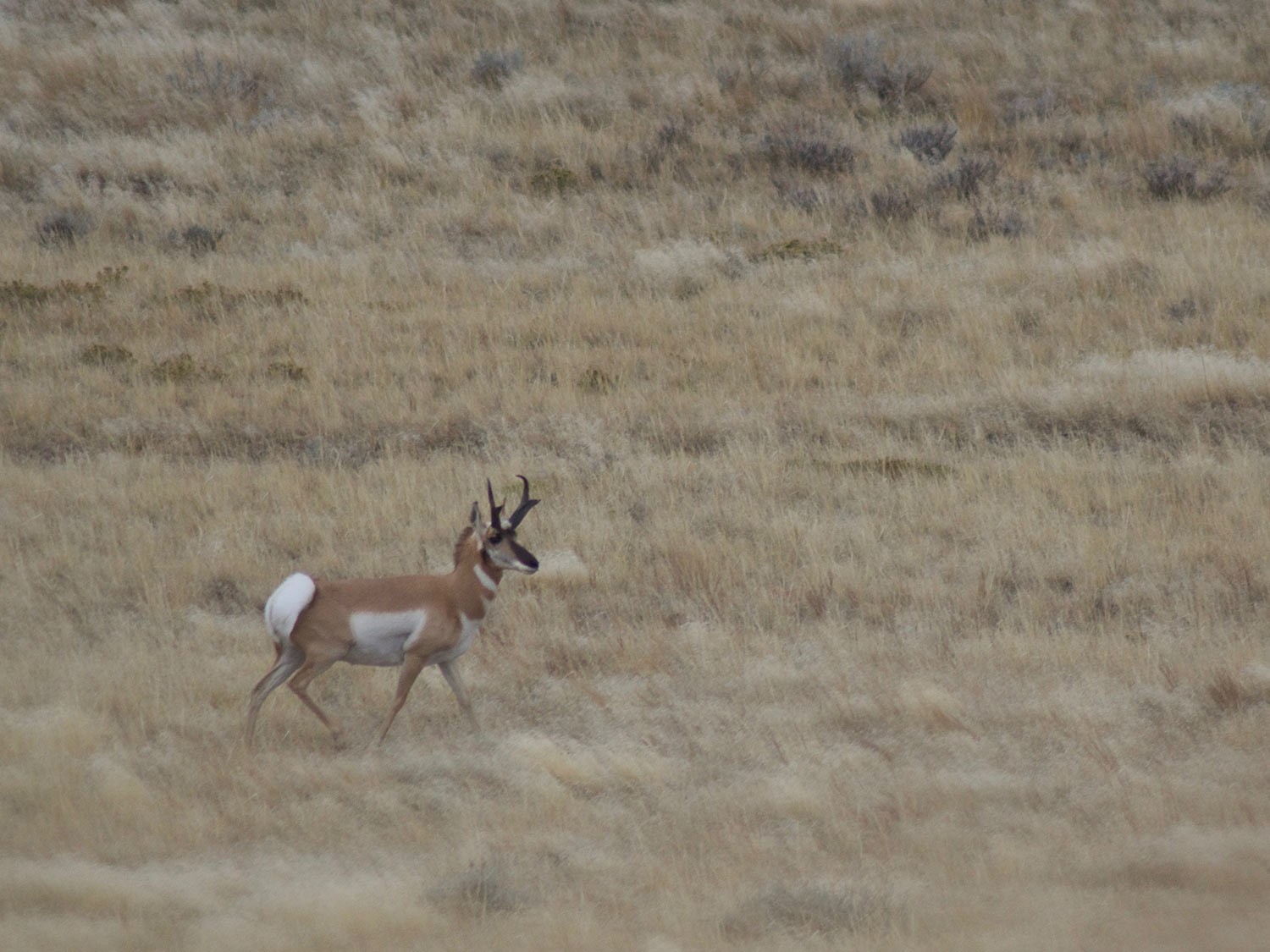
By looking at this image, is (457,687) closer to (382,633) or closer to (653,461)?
(382,633)

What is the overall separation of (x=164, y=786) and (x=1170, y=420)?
9.30m

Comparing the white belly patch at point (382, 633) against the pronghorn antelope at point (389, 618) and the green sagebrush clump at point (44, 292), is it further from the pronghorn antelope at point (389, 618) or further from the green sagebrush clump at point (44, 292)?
the green sagebrush clump at point (44, 292)

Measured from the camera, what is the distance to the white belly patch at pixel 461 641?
6.81 m

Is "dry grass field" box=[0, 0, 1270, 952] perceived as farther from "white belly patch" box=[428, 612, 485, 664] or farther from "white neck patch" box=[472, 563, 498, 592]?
"white neck patch" box=[472, 563, 498, 592]

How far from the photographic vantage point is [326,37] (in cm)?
2455

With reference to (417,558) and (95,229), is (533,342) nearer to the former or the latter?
(417,558)

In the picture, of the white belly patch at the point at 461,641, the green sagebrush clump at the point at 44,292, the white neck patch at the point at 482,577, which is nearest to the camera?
the white belly patch at the point at 461,641

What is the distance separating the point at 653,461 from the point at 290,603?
5440 millimetres

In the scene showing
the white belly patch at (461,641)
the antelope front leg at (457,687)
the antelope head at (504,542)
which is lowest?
the antelope front leg at (457,687)

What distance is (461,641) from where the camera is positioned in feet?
22.5

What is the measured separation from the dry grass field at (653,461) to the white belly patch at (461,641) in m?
0.50

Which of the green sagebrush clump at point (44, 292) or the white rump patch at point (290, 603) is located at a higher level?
the green sagebrush clump at point (44, 292)

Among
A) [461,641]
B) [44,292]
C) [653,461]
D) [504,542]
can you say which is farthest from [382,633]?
[44,292]

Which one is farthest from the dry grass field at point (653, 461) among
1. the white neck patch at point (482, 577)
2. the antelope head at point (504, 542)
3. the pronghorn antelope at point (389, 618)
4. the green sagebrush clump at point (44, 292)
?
the antelope head at point (504, 542)
